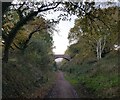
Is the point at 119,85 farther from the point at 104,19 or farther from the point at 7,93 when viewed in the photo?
the point at 7,93

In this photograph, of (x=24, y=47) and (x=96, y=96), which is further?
(x=24, y=47)

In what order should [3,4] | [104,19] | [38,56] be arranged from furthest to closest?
[38,56], [104,19], [3,4]

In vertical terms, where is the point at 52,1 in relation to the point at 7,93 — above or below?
above

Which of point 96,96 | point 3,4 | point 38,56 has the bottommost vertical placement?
point 96,96

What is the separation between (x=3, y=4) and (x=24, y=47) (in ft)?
61.0

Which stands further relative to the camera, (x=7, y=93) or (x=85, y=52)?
(x=85, y=52)

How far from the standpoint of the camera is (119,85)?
22844 millimetres

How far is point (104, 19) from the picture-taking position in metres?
19.2

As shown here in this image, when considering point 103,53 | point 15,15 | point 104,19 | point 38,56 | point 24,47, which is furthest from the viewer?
point 103,53

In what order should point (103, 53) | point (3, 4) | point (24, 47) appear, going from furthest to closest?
point (103, 53) → point (24, 47) → point (3, 4)

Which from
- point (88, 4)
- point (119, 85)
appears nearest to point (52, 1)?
point (88, 4)

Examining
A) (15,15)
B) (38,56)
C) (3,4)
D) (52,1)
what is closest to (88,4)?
(52,1)

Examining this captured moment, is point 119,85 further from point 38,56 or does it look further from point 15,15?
point 38,56

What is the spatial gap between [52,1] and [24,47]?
16.4 metres
